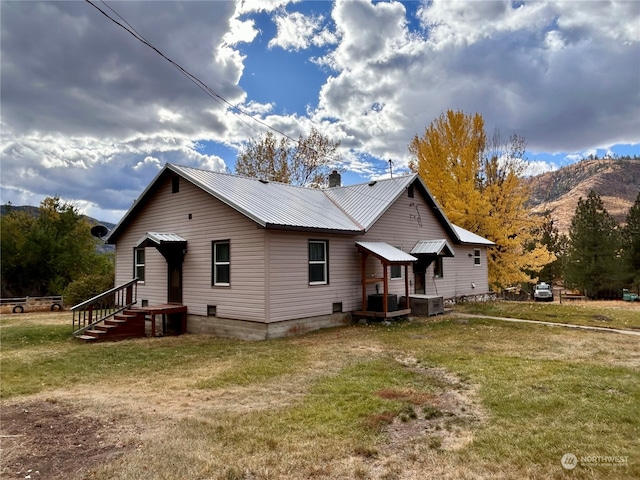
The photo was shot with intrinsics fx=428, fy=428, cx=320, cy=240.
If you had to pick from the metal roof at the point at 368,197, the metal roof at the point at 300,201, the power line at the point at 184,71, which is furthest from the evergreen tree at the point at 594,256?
the power line at the point at 184,71

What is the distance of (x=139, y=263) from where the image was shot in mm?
16672

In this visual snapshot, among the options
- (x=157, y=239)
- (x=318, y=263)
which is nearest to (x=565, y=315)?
(x=318, y=263)

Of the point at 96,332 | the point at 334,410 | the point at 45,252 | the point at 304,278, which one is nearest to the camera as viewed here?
the point at 334,410

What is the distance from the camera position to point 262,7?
1268cm

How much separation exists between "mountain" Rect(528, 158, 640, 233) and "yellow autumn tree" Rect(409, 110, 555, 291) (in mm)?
103482

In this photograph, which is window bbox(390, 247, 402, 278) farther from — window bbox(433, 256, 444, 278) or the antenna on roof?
the antenna on roof

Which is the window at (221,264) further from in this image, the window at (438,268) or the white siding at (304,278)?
the window at (438,268)

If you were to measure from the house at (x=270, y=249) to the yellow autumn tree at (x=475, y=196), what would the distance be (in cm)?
736

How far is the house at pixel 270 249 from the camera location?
40.4ft

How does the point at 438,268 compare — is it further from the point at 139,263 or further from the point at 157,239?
the point at 139,263

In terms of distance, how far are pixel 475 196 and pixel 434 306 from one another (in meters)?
11.1

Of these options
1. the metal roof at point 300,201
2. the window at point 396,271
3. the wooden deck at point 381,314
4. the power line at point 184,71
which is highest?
the power line at point 184,71

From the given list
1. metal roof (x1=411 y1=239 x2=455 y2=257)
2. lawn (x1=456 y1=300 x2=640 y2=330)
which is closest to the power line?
metal roof (x1=411 y1=239 x2=455 y2=257)

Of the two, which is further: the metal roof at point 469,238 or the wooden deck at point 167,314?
the metal roof at point 469,238
